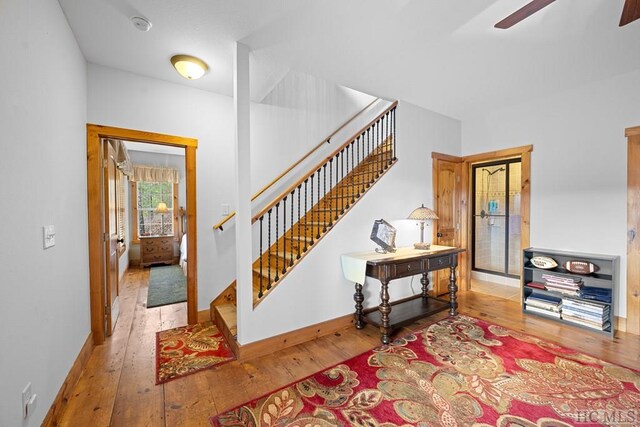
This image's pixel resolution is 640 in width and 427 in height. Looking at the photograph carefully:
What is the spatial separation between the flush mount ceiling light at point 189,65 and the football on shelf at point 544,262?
14.4 feet

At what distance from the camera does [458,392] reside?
1.96 meters

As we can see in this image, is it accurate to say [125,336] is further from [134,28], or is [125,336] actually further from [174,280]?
[134,28]

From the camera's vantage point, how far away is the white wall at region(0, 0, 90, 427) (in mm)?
1304

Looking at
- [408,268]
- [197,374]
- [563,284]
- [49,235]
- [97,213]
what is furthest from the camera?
[563,284]

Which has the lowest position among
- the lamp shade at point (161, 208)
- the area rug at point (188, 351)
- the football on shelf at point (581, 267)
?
the area rug at point (188, 351)

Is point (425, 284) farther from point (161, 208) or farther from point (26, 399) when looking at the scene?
point (161, 208)

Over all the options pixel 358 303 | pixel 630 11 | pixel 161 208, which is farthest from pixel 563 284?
pixel 161 208

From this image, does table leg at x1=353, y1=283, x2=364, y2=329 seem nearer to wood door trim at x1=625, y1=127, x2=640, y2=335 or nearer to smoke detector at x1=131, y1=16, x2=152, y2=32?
wood door trim at x1=625, y1=127, x2=640, y2=335

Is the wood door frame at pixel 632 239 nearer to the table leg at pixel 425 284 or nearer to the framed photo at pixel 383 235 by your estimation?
the table leg at pixel 425 284

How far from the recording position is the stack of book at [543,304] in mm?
3229

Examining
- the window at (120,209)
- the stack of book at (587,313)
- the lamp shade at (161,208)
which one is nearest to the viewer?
the stack of book at (587,313)

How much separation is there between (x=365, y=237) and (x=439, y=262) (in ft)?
2.97

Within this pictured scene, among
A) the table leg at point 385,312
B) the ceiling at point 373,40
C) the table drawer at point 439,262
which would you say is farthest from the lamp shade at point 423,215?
the ceiling at point 373,40

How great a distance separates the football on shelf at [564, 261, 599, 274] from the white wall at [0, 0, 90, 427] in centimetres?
474
